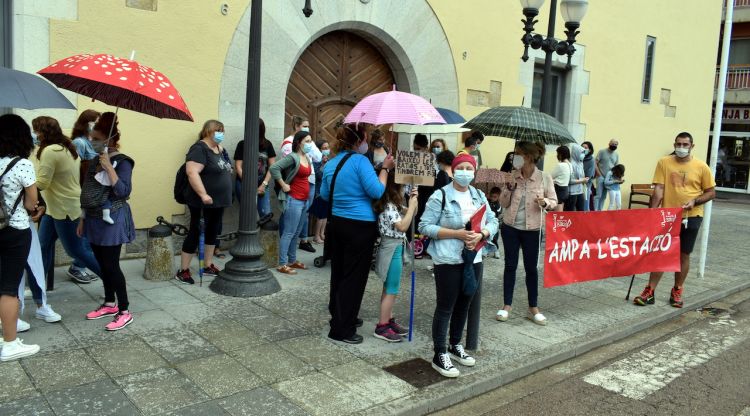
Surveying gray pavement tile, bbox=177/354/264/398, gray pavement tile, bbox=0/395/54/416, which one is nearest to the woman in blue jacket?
gray pavement tile, bbox=177/354/264/398

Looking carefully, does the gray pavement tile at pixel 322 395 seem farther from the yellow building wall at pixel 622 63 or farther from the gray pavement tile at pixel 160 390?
the yellow building wall at pixel 622 63

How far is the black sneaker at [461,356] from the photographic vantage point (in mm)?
4703

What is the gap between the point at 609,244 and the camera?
257 inches

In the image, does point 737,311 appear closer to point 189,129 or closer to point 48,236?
point 189,129

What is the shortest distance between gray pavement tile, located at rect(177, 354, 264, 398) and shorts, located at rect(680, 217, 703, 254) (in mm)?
5339

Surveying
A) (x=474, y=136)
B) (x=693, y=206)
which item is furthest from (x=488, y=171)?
(x=474, y=136)

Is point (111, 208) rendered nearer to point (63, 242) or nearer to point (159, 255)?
point (63, 242)

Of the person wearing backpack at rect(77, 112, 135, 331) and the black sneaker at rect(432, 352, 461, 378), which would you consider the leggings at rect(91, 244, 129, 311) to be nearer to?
the person wearing backpack at rect(77, 112, 135, 331)

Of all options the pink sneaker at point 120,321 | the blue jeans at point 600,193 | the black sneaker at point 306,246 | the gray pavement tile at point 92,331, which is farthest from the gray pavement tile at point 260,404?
the blue jeans at point 600,193

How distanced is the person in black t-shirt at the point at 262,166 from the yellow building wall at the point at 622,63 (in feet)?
13.2

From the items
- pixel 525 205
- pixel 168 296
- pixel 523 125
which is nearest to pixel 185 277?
pixel 168 296

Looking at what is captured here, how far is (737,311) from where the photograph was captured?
23.5 feet

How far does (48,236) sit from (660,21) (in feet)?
46.5

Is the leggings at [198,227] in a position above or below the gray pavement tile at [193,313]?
above
